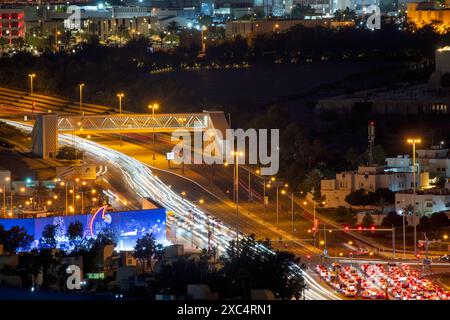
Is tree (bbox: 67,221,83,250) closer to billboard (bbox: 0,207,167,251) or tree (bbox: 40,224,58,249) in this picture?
billboard (bbox: 0,207,167,251)

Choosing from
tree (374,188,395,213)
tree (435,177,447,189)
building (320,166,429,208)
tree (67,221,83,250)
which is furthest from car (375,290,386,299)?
tree (435,177,447,189)

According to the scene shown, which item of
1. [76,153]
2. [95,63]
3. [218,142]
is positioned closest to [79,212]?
[76,153]

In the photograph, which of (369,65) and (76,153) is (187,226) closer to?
(76,153)

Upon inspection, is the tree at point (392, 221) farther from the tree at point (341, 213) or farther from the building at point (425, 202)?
the tree at point (341, 213)

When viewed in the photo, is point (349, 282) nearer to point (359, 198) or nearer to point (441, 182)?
point (359, 198)

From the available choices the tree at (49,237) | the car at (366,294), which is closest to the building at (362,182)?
the tree at (49,237)

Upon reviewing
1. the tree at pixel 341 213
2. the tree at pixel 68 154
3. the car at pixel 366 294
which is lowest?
the tree at pixel 341 213

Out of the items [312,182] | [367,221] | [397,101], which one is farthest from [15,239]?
[397,101]
